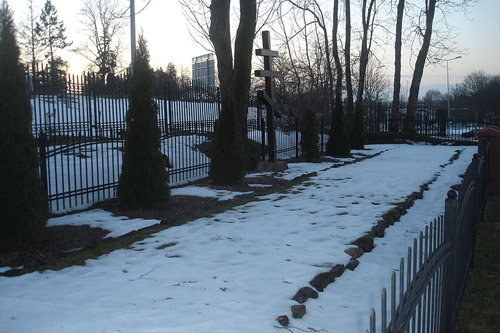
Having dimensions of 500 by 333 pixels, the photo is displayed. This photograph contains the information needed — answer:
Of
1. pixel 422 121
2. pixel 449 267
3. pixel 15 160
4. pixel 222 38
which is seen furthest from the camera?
pixel 422 121

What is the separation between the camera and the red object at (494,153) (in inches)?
351

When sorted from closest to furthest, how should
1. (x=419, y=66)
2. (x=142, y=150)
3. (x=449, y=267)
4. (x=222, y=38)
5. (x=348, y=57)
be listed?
(x=449, y=267), (x=142, y=150), (x=222, y=38), (x=348, y=57), (x=419, y=66)

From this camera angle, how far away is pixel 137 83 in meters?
7.52

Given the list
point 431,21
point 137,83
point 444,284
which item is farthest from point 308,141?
point 431,21

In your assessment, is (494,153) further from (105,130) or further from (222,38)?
(105,130)

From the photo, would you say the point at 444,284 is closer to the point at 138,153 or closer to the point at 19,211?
the point at 19,211

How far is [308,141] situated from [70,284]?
12.0 meters

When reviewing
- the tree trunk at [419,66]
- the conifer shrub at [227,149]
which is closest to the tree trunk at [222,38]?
the conifer shrub at [227,149]

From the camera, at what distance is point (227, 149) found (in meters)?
10.0

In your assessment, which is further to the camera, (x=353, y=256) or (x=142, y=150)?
(x=142, y=150)

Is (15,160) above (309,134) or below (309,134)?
below

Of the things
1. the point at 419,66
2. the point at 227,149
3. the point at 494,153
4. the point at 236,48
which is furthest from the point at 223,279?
the point at 419,66

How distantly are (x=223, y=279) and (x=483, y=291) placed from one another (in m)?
2.72

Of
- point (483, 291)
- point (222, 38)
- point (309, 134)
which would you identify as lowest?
point (483, 291)
